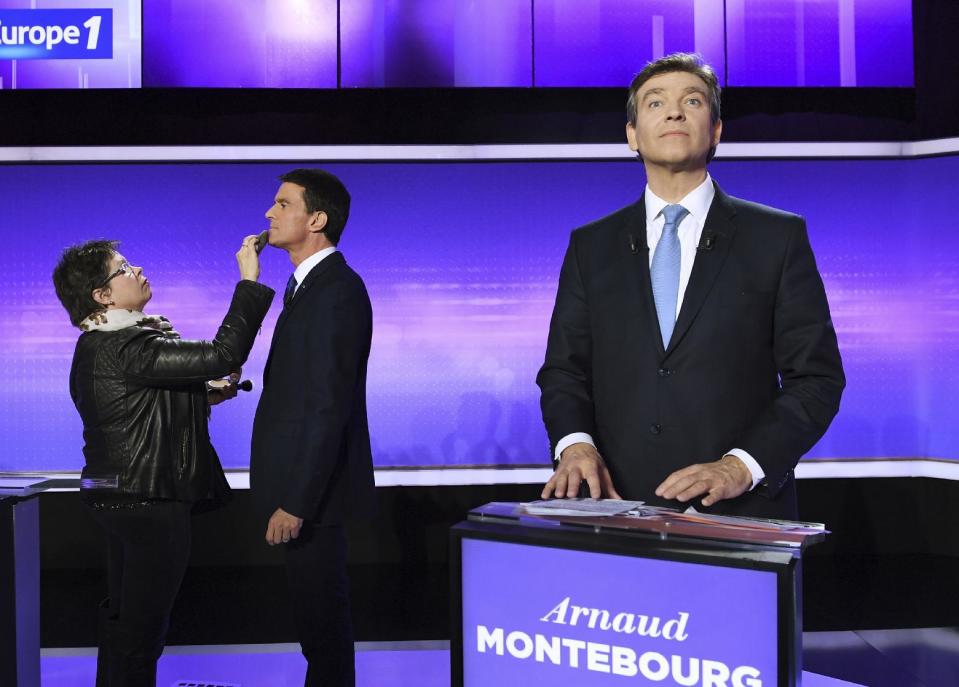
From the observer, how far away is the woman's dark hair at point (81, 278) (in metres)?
2.63

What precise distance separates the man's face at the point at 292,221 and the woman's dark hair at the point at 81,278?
1.53 feet

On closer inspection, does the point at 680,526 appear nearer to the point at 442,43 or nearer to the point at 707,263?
the point at 707,263

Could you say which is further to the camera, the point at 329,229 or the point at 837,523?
the point at 837,523

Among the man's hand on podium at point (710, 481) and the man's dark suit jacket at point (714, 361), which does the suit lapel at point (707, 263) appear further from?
the man's hand on podium at point (710, 481)

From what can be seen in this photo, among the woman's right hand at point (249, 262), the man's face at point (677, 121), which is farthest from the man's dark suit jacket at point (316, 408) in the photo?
the man's face at point (677, 121)

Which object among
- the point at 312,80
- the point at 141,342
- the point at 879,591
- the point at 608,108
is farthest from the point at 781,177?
the point at 141,342

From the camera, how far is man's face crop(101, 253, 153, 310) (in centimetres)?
263

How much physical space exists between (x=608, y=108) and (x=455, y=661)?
3.89 meters

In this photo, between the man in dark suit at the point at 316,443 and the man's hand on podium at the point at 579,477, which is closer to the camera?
the man's hand on podium at the point at 579,477

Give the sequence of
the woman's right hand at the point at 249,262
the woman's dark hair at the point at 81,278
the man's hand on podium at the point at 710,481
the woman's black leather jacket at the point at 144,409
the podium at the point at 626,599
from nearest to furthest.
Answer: the podium at the point at 626,599
the man's hand on podium at the point at 710,481
the woman's black leather jacket at the point at 144,409
the woman's dark hair at the point at 81,278
the woman's right hand at the point at 249,262

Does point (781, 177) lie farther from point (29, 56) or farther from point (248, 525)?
point (29, 56)

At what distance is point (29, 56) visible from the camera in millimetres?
4797

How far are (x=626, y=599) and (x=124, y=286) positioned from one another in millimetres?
1933

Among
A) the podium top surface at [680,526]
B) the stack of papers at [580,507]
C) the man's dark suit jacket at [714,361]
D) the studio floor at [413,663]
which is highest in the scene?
the man's dark suit jacket at [714,361]
